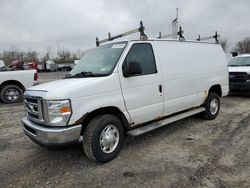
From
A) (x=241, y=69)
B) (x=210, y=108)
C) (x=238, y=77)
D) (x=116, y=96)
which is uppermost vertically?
(x=241, y=69)

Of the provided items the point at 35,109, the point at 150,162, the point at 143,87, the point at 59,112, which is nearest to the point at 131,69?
the point at 143,87

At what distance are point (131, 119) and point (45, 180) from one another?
1.76 m

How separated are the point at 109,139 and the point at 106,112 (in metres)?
0.46

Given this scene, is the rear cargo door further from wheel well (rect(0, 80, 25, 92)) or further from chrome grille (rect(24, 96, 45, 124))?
wheel well (rect(0, 80, 25, 92))

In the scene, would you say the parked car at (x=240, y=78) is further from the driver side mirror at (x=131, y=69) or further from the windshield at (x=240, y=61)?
the driver side mirror at (x=131, y=69)

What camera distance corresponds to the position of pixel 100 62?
4797 mm

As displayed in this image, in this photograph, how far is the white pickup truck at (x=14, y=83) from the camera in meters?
10.6

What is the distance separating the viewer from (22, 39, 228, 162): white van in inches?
151

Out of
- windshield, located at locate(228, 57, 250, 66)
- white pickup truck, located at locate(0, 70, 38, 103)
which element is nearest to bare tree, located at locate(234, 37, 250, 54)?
windshield, located at locate(228, 57, 250, 66)

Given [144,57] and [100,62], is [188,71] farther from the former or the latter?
[100,62]

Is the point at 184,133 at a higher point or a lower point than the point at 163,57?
lower

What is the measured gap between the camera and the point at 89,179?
3.81 m

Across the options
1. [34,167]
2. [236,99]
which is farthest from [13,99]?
[236,99]

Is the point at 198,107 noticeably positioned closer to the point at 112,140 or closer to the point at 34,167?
the point at 112,140
